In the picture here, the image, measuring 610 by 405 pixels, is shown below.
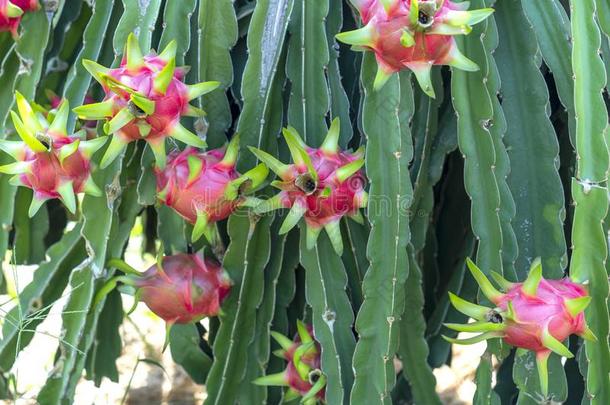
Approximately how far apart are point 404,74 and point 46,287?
2.55ft

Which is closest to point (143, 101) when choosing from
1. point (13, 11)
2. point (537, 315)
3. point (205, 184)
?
point (205, 184)

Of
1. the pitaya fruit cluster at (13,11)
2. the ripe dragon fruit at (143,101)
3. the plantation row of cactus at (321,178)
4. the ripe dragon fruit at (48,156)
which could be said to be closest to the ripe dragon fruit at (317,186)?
the plantation row of cactus at (321,178)

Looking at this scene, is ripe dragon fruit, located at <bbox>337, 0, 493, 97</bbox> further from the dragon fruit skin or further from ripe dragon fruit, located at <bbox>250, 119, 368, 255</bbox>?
the dragon fruit skin

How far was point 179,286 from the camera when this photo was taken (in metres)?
1.43

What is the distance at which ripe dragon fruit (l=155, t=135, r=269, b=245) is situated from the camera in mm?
1314

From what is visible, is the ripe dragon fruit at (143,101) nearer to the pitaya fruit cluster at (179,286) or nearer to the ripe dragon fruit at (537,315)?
the pitaya fruit cluster at (179,286)

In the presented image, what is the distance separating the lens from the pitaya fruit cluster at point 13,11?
153 cm

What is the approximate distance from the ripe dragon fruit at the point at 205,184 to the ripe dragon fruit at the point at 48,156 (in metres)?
0.12

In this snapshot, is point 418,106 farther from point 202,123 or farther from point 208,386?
point 208,386

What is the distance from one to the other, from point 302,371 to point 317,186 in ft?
1.07

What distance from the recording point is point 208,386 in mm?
1514

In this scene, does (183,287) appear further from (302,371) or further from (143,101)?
(143,101)

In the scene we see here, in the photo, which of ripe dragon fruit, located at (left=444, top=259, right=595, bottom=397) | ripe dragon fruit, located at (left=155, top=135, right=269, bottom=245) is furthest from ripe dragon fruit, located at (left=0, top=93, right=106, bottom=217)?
ripe dragon fruit, located at (left=444, top=259, right=595, bottom=397)

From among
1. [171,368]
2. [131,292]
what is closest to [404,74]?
[131,292]
